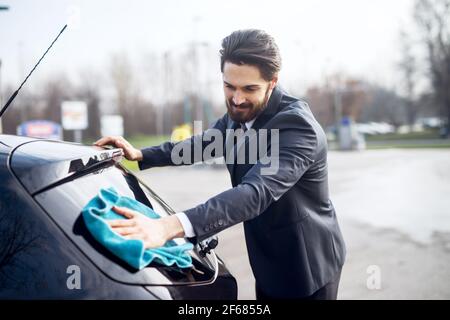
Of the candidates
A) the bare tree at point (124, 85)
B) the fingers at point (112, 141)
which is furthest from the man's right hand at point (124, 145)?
the bare tree at point (124, 85)

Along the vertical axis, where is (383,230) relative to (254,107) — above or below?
below

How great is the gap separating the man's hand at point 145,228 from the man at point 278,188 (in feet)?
0.60

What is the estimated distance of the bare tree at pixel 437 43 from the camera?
30.7 metres

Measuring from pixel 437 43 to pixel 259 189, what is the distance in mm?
38787

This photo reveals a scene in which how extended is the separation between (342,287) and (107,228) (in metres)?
3.47

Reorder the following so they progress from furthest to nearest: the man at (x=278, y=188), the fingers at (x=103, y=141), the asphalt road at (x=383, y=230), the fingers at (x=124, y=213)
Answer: the asphalt road at (x=383, y=230) → the fingers at (x=103, y=141) → the man at (x=278, y=188) → the fingers at (x=124, y=213)

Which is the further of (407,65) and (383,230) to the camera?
(407,65)

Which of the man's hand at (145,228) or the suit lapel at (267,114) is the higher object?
the suit lapel at (267,114)

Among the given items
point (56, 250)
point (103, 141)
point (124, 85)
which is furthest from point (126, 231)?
point (124, 85)

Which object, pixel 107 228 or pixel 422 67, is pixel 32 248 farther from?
pixel 422 67

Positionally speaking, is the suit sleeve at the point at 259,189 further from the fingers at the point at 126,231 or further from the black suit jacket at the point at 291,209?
the fingers at the point at 126,231

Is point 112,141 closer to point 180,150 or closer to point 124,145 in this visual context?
point 124,145

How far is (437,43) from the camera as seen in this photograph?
3481cm
